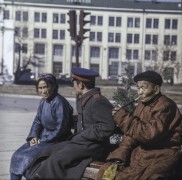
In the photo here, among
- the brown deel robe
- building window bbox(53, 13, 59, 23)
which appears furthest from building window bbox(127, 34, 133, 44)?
the brown deel robe

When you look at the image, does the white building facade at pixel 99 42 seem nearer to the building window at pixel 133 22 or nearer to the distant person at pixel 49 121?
the building window at pixel 133 22

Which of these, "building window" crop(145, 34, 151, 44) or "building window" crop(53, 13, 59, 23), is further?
"building window" crop(53, 13, 59, 23)

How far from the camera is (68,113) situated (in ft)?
18.9

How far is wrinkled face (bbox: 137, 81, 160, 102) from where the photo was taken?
15.6 ft

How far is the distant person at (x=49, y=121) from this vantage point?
5.51m

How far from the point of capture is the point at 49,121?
18.7 ft

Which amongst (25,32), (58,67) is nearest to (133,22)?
(25,32)

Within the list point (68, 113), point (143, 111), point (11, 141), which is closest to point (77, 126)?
point (68, 113)

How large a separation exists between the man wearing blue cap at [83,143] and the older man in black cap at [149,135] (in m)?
0.22

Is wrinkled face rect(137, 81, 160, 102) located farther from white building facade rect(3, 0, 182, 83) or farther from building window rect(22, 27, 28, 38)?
building window rect(22, 27, 28, 38)

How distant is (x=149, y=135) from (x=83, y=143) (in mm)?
743

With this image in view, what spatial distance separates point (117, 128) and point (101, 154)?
0.97 ft

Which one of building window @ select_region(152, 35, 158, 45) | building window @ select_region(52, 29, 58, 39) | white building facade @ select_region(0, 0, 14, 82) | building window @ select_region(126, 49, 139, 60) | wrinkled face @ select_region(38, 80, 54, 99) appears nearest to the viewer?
wrinkled face @ select_region(38, 80, 54, 99)

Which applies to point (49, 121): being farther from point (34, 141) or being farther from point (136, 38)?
point (136, 38)
